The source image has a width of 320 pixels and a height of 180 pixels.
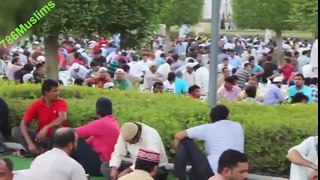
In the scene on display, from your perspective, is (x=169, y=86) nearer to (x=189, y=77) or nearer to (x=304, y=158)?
(x=189, y=77)

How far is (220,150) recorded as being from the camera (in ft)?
27.6

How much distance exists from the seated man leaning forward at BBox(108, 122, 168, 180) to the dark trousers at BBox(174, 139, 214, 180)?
8.0 inches

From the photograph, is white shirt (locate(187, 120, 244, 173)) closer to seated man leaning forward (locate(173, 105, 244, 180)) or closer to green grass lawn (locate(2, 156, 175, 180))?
seated man leaning forward (locate(173, 105, 244, 180))

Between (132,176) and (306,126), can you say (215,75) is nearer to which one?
(306,126)

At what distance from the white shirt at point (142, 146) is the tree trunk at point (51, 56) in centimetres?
454

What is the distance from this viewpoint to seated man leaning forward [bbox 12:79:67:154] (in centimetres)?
1022

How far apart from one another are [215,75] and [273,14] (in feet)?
73.8

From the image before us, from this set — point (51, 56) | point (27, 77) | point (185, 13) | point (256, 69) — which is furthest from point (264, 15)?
point (51, 56)

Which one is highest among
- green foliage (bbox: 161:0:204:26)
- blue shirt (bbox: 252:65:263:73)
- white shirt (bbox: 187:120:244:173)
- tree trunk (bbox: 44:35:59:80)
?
green foliage (bbox: 161:0:204:26)

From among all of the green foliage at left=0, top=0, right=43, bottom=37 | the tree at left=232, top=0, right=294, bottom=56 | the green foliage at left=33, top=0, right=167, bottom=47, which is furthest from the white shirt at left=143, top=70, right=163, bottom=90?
the green foliage at left=0, top=0, right=43, bottom=37

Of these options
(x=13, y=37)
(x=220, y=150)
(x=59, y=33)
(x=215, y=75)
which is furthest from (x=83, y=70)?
(x=13, y=37)

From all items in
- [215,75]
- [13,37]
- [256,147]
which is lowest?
[256,147]

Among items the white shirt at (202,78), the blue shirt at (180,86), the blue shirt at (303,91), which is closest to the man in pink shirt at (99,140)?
the blue shirt at (303,91)

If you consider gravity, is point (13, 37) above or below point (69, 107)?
above
